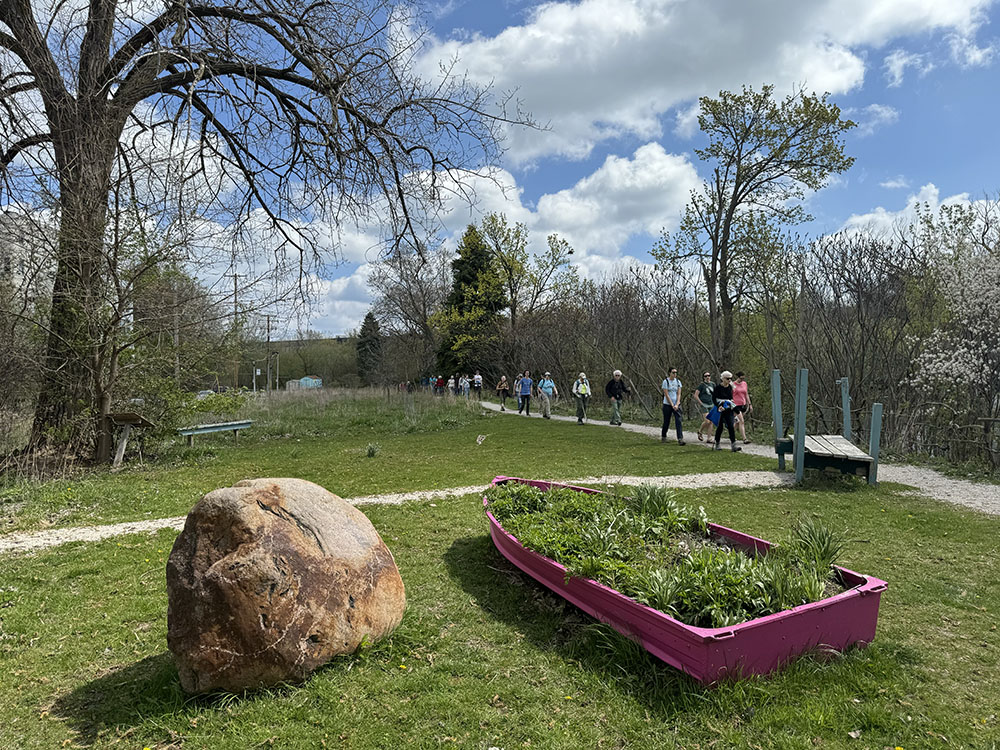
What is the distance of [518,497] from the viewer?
611 cm

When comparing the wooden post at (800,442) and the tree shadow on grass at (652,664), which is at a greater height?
the wooden post at (800,442)

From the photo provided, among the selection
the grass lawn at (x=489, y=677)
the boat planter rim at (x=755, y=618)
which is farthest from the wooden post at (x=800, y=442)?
the boat planter rim at (x=755, y=618)

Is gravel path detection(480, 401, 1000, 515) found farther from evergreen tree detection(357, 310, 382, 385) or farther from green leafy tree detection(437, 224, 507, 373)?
evergreen tree detection(357, 310, 382, 385)

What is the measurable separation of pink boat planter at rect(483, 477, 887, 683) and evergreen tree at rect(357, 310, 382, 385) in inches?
1876

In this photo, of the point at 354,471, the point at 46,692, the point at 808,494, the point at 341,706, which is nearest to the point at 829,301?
the point at 808,494

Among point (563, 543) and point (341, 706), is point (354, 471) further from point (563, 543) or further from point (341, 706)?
point (341, 706)

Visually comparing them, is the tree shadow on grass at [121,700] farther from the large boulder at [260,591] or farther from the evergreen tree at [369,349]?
the evergreen tree at [369,349]

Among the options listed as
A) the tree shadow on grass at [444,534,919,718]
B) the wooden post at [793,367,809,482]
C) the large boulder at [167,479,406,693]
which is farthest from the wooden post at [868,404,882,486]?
the large boulder at [167,479,406,693]

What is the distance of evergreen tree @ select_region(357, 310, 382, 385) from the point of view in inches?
2031

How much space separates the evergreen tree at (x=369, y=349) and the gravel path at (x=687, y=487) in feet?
139

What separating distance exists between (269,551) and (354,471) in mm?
7903

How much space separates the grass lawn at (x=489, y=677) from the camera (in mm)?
2988

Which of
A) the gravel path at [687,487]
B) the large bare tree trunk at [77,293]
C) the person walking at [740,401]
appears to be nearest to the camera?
the gravel path at [687,487]

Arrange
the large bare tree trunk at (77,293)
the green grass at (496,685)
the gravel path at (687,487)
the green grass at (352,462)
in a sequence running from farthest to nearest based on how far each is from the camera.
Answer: the large bare tree trunk at (77,293), the green grass at (352,462), the gravel path at (687,487), the green grass at (496,685)
